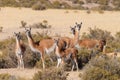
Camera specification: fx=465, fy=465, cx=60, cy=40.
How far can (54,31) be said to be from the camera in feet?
110

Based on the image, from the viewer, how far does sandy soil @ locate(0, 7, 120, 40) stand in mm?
34969

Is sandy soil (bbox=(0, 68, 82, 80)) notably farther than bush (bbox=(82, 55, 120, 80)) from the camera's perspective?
Yes

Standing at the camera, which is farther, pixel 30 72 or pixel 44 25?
pixel 44 25

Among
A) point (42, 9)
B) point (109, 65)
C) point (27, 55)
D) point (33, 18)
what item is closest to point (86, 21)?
point (33, 18)

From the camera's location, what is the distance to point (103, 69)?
16062mm

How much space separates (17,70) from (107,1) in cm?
5391

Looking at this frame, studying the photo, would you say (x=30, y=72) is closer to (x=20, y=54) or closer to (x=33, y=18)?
(x=20, y=54)

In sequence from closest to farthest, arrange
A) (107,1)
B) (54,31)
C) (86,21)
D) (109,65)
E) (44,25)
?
(109,65) → (54,31) → (44,25) → (86,21) → (107,1)

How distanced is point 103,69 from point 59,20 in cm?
2551

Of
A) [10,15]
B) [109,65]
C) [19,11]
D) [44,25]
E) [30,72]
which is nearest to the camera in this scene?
[109,65]

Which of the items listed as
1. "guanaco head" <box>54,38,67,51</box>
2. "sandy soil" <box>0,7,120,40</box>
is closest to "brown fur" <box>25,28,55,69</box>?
"guanaco head" <box>54,38,67,51</box>

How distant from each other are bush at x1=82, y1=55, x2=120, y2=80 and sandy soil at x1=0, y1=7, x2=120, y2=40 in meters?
15.2

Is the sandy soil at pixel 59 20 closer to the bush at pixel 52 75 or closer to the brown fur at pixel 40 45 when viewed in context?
the brown fur at pixel 40 45

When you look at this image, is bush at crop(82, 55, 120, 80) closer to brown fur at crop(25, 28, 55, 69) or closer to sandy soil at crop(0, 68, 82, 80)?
sandy soil at crop(0, 68, 82, 80)
